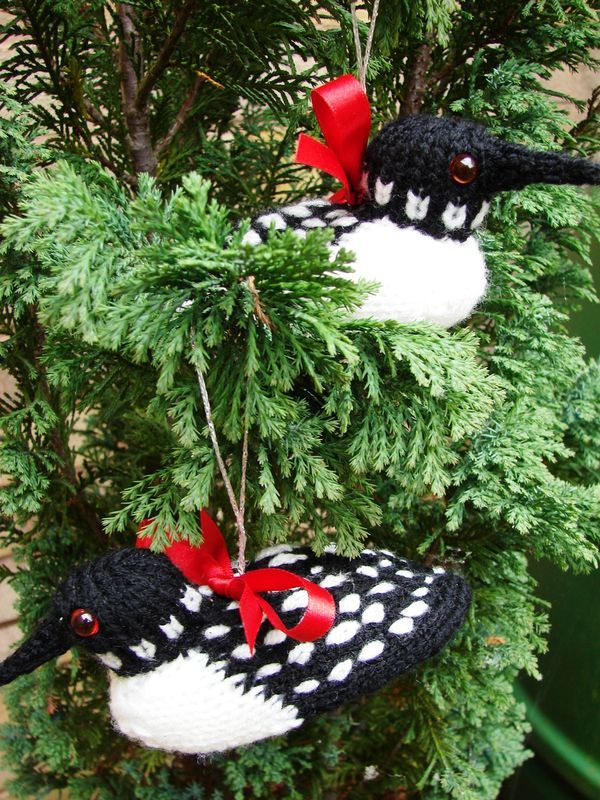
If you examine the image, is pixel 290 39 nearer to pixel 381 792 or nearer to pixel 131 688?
pixel 131 688

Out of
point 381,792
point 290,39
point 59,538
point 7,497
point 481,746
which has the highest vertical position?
point 290,39

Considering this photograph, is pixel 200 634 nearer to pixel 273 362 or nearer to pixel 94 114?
pixel 273 362

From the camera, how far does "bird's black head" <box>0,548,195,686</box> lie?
0.45 meters

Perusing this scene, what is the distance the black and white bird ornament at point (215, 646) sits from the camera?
46 cm

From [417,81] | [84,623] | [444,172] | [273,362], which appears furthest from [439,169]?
[84,623]

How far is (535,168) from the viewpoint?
41cm

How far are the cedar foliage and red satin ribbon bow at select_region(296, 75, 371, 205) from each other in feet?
0.22

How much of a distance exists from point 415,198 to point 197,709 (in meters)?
0.38

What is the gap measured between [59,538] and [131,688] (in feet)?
0.90

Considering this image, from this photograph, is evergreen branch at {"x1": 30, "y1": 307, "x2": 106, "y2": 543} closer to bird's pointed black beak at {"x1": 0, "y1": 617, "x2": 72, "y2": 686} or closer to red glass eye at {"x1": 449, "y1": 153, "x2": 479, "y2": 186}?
bird's pointed black beak at {"x1": 0, "y1": 617, "x2": 72, "y2": 686}

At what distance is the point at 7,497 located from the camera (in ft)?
1.82

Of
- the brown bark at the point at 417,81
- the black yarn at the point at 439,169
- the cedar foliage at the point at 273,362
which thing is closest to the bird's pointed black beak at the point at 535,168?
the black yarn at the point at 439,169

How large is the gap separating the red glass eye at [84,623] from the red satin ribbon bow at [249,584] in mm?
62

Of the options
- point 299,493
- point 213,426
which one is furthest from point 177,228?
point 299,493
